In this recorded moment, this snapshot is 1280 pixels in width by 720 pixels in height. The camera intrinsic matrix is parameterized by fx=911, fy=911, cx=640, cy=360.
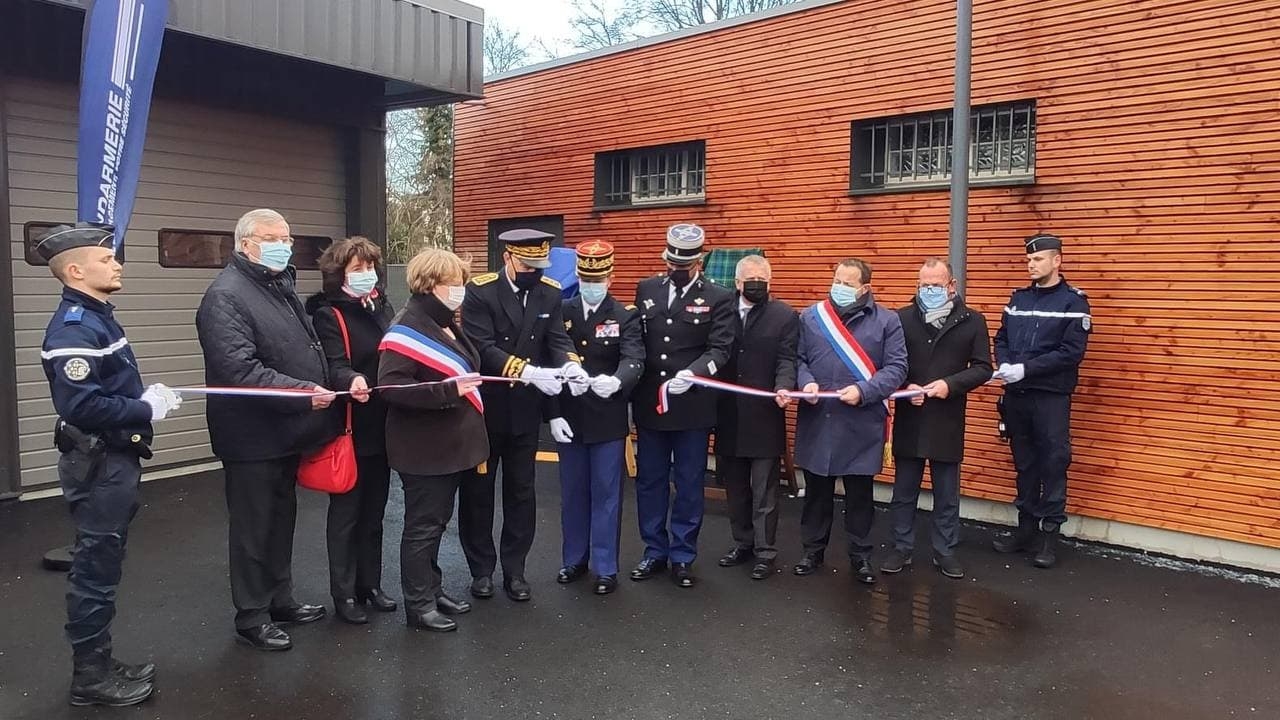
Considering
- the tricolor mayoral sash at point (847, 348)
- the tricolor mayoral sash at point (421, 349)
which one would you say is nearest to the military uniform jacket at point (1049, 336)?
the tricolor mayoral sash at point (847, 348)

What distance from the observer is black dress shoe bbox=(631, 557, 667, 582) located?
17.9 ft

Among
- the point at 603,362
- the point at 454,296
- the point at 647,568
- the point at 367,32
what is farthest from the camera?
the point at 367,32

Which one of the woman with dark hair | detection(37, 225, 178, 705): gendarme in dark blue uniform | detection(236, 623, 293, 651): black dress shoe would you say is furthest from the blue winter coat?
detection(37, 225, 178, 705): gendarme in dark blue uniform

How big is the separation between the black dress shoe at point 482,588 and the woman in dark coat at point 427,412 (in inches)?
17.4

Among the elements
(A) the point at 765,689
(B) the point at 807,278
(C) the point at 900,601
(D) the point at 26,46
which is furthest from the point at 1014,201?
(D) the point at 26,46

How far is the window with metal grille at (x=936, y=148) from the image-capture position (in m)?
6.77

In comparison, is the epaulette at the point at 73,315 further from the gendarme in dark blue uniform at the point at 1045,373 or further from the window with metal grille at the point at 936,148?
the window with metal grille at the point at 936,148

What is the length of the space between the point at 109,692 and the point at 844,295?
167 inches

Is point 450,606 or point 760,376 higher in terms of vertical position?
point 760,376

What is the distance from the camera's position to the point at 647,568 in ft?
18.0

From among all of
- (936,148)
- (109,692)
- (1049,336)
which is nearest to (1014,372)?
(1049,336)

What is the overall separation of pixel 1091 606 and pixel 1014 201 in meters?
2.97

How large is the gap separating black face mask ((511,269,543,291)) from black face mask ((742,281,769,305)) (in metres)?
1.32

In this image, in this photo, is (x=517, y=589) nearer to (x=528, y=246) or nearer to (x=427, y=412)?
(x=427, y=412)
